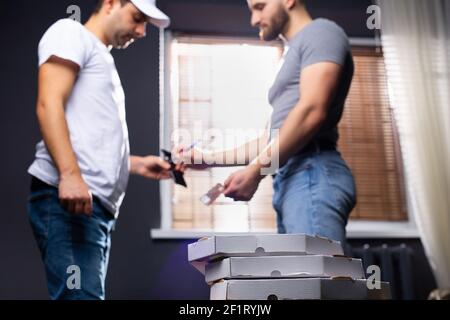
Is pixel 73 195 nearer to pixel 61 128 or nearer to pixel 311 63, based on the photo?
pixel 61 128

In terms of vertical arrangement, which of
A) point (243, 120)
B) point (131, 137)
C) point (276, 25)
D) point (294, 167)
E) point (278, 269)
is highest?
point (276, 25)

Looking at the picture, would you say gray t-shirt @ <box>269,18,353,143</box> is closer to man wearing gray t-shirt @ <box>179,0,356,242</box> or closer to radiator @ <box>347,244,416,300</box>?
man wearing gray t-shirt @ <box>179,0,356,242</box>

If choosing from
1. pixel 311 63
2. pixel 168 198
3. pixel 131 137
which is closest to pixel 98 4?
pixel 131 137

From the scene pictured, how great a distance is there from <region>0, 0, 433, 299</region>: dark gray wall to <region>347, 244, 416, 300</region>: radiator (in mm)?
545

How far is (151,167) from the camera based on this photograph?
6.46 feet

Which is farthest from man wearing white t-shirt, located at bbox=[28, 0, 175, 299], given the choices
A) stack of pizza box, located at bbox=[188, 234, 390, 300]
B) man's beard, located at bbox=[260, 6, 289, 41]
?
man's beard, located at bbox=[260, 6, 289, 41]

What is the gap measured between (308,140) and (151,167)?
0.55 meters

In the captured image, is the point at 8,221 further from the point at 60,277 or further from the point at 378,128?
the point at 378,128

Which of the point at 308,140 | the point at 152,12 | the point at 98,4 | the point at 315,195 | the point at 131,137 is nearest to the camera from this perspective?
the point at 315,195

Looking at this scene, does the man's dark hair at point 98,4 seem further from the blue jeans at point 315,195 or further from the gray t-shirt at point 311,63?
the blue jeans at point 315,195

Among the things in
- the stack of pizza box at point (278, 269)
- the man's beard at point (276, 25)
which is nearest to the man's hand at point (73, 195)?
the stack of pizza box at point (278, 269)

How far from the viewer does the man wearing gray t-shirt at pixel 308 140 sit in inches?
56.9

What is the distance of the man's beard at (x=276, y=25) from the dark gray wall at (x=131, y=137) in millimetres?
188

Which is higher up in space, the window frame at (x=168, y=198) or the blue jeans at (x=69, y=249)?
the window frame at (x=168, y=198)
